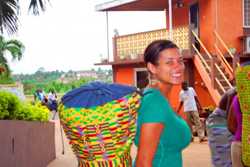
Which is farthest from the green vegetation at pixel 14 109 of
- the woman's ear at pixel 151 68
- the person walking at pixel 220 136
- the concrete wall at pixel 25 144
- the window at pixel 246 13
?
the window at pixel 246 13

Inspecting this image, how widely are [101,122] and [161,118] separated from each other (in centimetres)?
40

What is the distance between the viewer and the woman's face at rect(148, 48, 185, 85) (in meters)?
2.54

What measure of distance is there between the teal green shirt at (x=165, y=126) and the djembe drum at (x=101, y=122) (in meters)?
0.16

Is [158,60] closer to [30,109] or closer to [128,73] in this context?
[30,109]

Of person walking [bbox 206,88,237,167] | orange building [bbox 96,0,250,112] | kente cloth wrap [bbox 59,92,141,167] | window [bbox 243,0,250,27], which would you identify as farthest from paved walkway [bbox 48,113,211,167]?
window [bbox 243,0,250,27]

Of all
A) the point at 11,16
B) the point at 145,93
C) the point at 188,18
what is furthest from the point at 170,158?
the point at 188,18

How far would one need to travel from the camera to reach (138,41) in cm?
1969

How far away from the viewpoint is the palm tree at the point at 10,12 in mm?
7203

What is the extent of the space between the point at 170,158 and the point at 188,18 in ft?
56.5

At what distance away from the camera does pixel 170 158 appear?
8.56 ft

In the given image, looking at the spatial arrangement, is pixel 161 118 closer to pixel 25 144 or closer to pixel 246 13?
pixel 25 144

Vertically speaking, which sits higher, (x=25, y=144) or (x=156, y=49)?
(x=156, y=49)

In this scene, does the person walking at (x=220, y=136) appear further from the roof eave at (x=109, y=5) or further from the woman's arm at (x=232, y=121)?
the roof eave at (x=109, y=5)

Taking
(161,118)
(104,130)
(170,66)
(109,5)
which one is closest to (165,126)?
(161,118)
